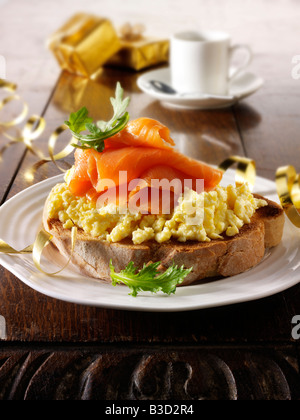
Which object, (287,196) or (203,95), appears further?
(203,95)

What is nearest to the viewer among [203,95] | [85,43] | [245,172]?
[245,172]

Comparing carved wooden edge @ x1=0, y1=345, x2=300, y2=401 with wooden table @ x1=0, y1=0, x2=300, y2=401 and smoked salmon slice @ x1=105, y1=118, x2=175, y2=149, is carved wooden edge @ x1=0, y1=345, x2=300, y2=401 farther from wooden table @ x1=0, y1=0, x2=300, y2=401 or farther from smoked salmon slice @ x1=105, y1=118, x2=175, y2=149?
smoked salmon slice @ x1=105, y1=118, x2=175, y2=149

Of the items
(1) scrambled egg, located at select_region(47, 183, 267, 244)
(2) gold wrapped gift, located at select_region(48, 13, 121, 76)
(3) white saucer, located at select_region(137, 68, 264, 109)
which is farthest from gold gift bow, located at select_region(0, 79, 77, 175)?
(1) scrambled egg, located at select_region(47, 183, 267, 244)

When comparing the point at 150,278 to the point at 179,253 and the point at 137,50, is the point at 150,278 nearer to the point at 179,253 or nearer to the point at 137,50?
the point at 179,253

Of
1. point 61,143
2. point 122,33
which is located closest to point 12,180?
point 61,143

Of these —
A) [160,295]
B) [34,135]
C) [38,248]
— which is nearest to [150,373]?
[160,295]
